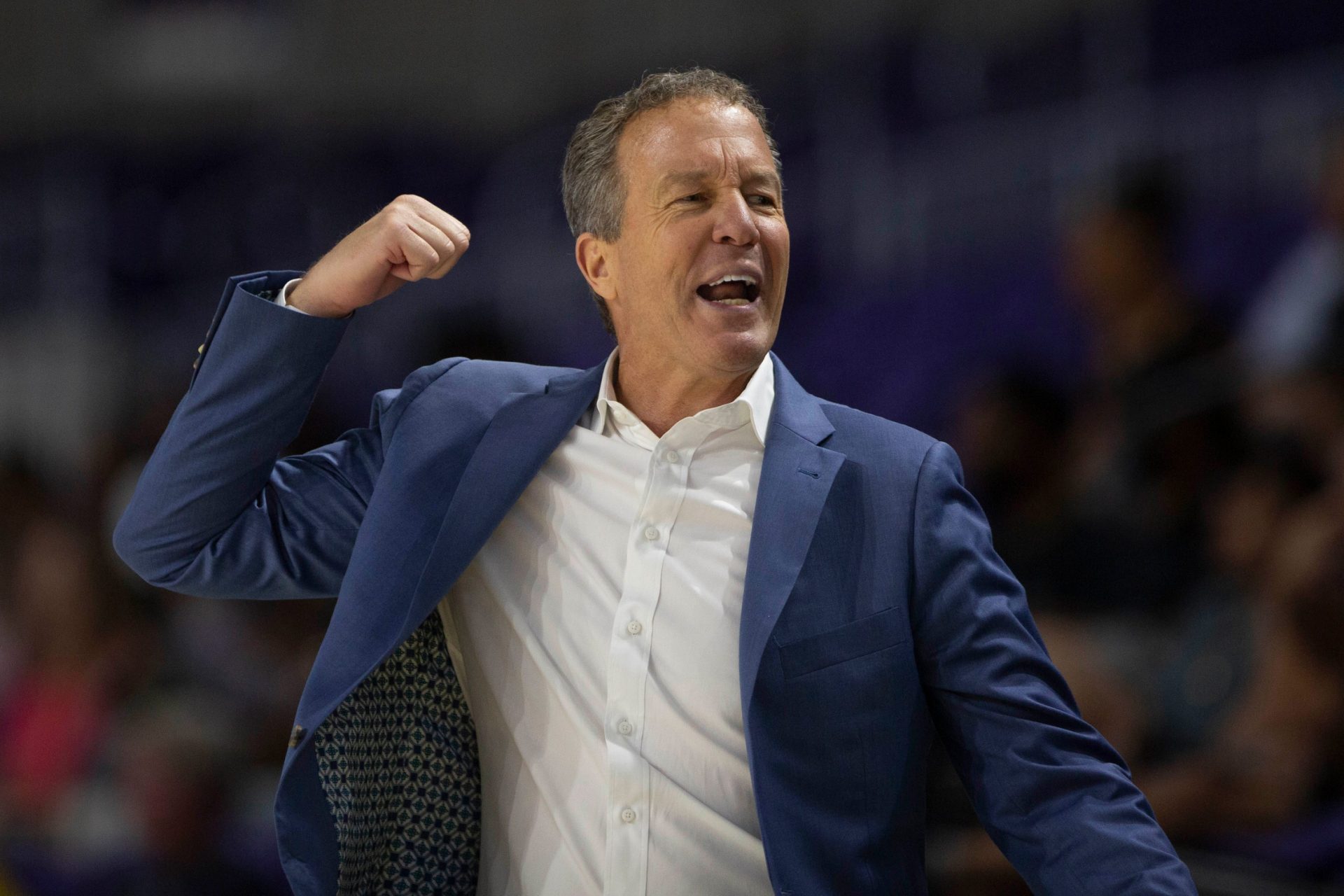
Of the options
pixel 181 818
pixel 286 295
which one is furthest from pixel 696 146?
pixel 181 818

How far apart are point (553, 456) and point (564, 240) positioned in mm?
3693

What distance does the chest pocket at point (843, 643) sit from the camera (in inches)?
64.8

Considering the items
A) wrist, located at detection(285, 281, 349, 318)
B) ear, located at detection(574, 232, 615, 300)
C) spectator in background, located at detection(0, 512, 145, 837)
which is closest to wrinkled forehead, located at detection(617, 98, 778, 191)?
ear, located at detection(574, 232, 615, 300)

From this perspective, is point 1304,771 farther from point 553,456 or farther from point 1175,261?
point 553,456

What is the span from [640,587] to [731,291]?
39 centimetres

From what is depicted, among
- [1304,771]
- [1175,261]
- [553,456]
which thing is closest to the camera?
[553,456]

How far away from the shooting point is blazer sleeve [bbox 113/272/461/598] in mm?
1720

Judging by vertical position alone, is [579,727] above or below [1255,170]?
below

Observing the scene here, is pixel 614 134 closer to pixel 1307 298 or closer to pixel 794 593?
pixel 794 593

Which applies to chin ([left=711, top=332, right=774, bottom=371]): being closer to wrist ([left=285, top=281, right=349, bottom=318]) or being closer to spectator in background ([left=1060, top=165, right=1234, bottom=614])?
wrist ([left=285, top=281, right=349, bottom=318])

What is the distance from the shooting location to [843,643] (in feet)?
5.42

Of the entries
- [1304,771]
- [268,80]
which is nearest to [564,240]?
[268,80]

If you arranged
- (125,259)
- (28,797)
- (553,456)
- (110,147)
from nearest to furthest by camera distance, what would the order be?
1. (553,456)
2. (28,797)
3. (125,259)
4. (110,147)

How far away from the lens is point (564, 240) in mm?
5500
